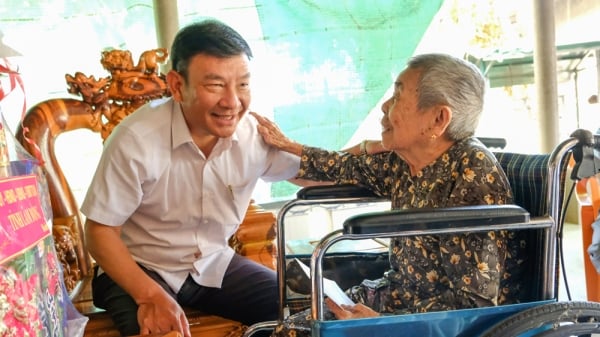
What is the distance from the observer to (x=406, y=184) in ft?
4.40

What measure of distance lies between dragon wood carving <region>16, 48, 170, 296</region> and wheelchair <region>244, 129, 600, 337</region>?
103cm

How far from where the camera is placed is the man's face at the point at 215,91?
52.3 inches

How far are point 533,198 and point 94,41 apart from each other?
6.83 feet

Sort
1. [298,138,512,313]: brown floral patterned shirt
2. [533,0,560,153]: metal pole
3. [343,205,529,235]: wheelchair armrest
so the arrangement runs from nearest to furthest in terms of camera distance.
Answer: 1. [343,205,529,235]: wheelchair armrest
2. [298,138,512,313]: brown floral patterned shirt
3. [533,0,560,153]: metal pole

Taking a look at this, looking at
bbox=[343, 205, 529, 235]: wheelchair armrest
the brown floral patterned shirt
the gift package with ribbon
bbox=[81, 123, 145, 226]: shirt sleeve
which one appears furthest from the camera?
bbox=[81, 123, 145, 226]: shirt sleeve

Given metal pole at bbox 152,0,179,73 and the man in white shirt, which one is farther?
metal pole at bbox 152,0,179,73

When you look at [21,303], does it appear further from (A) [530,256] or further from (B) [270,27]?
(B) [270,27]

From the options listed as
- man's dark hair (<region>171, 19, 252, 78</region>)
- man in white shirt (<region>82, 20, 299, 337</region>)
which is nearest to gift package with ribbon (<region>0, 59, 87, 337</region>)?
man in white shirt (<region>82, 20, 299, 337</region>)

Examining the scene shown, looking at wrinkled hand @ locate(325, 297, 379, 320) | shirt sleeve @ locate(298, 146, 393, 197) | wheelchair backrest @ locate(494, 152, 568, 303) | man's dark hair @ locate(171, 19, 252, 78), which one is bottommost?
wrinkled hand @ locate(325, 297, 379, 320)

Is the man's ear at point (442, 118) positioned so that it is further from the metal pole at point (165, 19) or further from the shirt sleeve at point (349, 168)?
the metal pole at point (165, 19)

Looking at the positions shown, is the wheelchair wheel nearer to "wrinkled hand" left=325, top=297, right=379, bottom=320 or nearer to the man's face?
"wrinkled hand" left=325, top=297, right=379, bottom=320

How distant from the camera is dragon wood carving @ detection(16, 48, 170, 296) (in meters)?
1.71

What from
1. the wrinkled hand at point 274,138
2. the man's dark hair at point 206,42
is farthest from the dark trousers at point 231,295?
the man's dark hair at point 206,42

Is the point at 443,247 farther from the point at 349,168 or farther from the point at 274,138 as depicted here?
the point at 274,138
